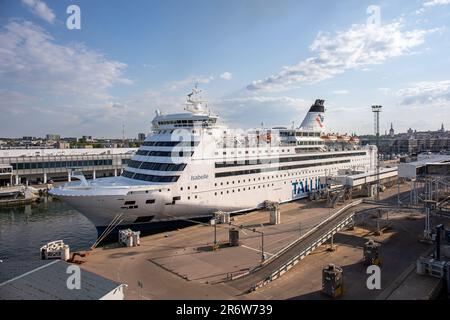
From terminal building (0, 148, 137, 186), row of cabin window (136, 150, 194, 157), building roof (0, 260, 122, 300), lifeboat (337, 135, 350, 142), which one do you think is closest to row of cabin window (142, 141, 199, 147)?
row of cabin window (136, 150, 194, 157)

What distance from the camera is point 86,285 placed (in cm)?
1130

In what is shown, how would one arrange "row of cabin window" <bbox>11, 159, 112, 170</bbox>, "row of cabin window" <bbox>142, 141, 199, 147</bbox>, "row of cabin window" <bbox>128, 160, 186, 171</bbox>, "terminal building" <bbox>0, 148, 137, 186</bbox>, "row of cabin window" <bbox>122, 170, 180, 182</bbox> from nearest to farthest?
"row of cabin window" <bbox>122, 170, 180, 182</bbox> → "row of cabin window" <bbox>128, 160, 186, 171</bbox> → "row of cabin window" <bbox>142, 141, 199, 147</bbox> → "terminal building" <bbox>0, 148, 137, 186</bbox> → "row of cabin window" <bbox>11, 159, 112, 170</bbox>

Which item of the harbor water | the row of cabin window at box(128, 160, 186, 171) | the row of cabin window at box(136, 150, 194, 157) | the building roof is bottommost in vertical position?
the harbor water

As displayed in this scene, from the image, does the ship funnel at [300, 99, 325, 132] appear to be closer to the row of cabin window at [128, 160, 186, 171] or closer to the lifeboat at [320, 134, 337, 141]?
the lifeboat at [320, 134, 337, 141]

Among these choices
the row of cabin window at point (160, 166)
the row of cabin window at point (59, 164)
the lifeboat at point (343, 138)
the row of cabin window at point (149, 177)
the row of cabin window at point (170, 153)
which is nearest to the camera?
the row of cabin window at point (149, 177)

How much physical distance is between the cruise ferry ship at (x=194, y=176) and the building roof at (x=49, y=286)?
31.4 ft

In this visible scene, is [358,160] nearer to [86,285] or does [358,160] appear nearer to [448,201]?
[448,201]

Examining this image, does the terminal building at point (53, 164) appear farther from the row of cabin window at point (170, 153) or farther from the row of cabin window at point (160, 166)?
the row of cabin window at point (170, 153)

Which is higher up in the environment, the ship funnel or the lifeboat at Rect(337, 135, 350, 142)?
the ship funnel

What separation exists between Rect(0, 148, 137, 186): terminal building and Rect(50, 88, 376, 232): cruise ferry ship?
104ft

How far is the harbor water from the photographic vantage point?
23592 millimetres

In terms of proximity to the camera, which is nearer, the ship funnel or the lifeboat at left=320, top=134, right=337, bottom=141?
the lifeboat at left=320, top=134, right=337, bottom=141

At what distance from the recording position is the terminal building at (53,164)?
2062 inches

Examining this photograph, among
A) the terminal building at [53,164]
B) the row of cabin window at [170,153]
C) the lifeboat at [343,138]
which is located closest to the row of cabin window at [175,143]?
the row of cabin window at [170,153]
